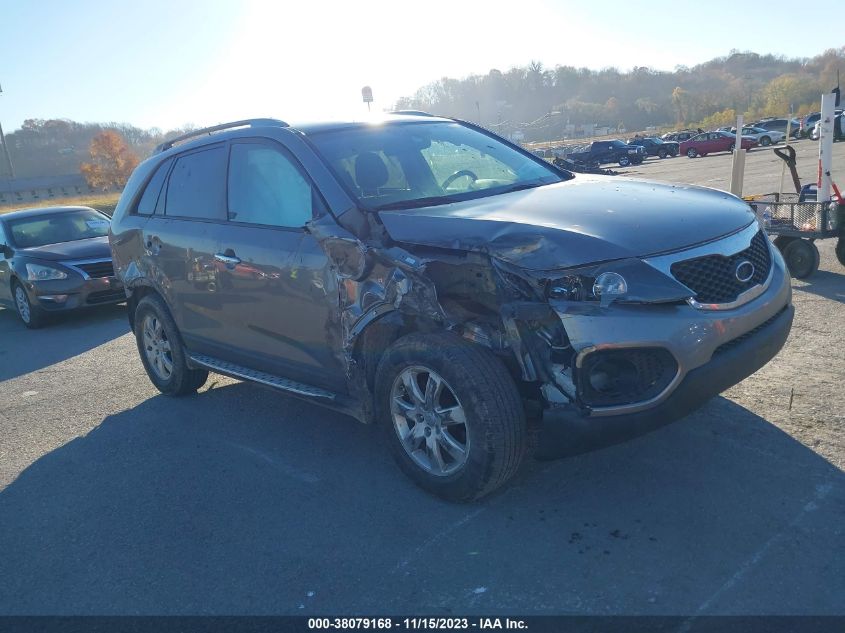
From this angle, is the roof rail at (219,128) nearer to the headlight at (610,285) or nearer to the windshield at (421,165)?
the windshield at (421,165)

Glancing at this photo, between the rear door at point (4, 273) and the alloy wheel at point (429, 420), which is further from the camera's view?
the rear door at point (4, 273)

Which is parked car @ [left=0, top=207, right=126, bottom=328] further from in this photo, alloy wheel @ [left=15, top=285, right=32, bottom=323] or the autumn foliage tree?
the autumn foliage tree

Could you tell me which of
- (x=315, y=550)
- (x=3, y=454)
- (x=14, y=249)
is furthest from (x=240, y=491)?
(x=14, y=249)

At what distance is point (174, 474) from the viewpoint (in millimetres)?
4445

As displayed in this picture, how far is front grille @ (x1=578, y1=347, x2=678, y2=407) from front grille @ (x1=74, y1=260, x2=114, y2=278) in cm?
798

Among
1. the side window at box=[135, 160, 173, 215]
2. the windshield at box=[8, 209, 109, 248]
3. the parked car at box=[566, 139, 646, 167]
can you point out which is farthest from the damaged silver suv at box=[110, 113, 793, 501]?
the parked car at box=[566, 139, 646, 167]

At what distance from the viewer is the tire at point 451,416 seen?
3.29 meters

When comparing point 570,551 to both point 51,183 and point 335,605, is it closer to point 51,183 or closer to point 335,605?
point 335,605

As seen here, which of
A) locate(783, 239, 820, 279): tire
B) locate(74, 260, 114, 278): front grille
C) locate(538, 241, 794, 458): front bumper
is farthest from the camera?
locate(74, 260, 114, 278): front grille

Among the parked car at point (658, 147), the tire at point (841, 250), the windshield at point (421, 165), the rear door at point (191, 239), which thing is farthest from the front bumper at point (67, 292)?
the parked car at point (658, 147)

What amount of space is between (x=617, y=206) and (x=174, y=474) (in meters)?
3.03

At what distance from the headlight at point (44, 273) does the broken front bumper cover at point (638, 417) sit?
8171 mm

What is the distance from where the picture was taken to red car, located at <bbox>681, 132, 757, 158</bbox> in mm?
42469

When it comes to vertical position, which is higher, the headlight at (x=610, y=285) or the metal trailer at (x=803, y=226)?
the headlight at (x=610, y=285)
